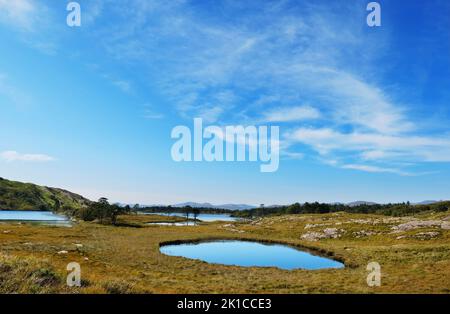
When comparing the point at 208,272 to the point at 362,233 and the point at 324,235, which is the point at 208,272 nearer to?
the point at 324,235

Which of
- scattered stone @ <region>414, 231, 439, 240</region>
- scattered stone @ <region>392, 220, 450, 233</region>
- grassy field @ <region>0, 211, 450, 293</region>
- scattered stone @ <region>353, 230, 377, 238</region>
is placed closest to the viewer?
grassy field @ <region>0, 211, 450, 293</region>

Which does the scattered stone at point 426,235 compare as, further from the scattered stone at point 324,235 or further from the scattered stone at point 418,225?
the scattered stone at point 324,235

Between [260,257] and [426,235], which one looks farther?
[426,235]

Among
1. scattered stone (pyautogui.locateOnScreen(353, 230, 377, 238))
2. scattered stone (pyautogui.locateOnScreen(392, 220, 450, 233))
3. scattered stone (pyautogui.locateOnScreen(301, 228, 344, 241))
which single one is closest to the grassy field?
scattered stone (pyautogui.locateOnScreen(392, 220, 450, 233))

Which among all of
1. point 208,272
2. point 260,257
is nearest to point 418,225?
point 260,257

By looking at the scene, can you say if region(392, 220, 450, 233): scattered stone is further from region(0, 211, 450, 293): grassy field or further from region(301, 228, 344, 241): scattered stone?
region(301, 228, 344, 241): scattered stone

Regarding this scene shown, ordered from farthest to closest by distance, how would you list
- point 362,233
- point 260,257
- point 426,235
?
point 362,233, point 426,235, point 260,257

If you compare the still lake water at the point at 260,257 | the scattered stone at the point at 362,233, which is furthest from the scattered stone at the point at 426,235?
the still lake water at the point at 260,257

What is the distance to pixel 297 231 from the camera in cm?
9250

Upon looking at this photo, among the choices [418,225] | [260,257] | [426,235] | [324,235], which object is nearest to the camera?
[260,257]

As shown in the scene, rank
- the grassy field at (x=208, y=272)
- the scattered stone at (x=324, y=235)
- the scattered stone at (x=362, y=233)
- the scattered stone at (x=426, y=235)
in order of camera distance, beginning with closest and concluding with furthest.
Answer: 1. the grassy field at (x=208, y=272)
2. the scattered stone at (x=426, y=235)
3. the scattered stone at (x=362, y=233)
4. the scattered stone at (x=324, y=235)
